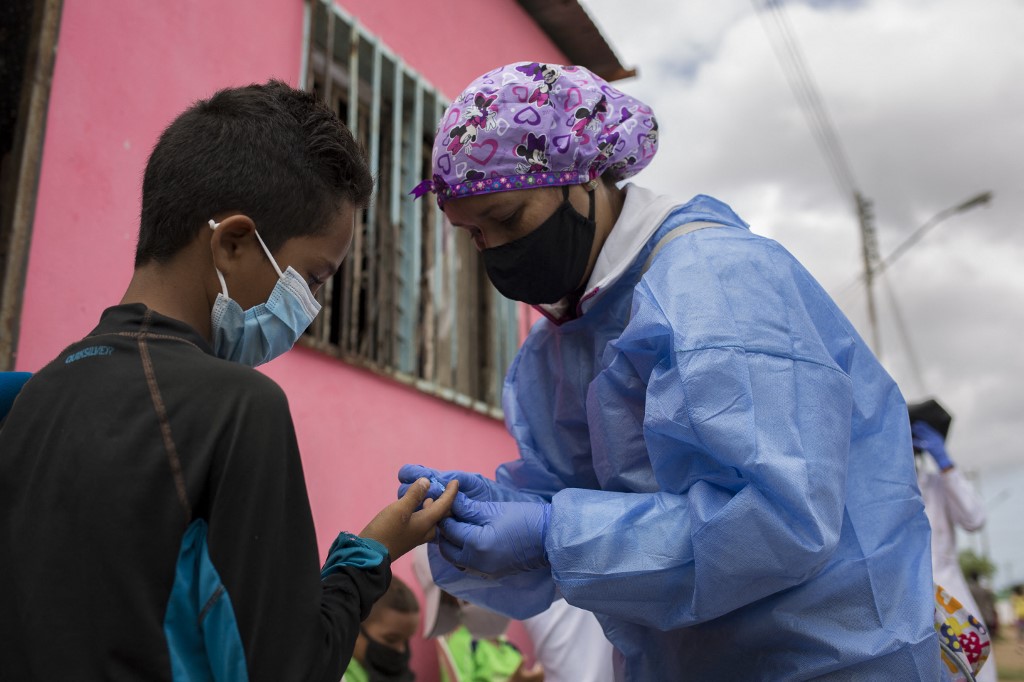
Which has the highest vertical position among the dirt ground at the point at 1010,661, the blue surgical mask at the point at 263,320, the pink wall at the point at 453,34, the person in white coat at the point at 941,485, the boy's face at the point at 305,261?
the pink wall at the point at 453,34

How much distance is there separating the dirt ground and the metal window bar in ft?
34.5

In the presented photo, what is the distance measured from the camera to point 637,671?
1.98 meters

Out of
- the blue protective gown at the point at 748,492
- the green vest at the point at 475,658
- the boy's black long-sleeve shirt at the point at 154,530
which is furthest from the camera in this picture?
the green vest at the point at 475,658

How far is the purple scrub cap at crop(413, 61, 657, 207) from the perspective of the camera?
2.03 meters

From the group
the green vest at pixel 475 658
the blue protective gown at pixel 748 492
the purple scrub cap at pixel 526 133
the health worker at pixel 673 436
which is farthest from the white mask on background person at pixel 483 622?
the purple scrub cap at pixel 526 133

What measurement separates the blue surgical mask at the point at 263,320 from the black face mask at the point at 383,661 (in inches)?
130

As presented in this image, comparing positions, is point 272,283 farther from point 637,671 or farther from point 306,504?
point 637,671

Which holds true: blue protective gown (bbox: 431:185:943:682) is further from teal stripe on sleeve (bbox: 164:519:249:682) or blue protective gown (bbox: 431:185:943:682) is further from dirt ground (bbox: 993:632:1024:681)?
dirt ground (bbox: 993:632:1024:681)

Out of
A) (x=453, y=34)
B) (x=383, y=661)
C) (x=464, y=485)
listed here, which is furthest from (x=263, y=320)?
(x=453, y=34)

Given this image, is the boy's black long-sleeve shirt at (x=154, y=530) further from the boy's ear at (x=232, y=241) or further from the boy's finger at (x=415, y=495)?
the boy's finger at (x=415, y=495)

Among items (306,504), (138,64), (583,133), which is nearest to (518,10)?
(138,64)

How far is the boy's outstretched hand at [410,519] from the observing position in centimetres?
166

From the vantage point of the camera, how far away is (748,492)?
1548 millimetres

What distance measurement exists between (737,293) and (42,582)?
1187 mm
